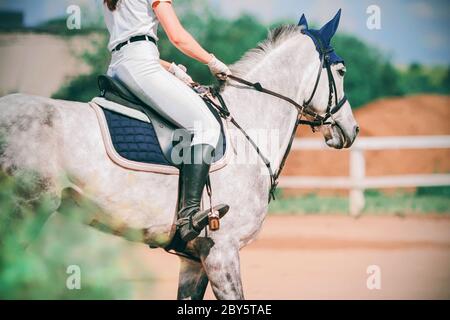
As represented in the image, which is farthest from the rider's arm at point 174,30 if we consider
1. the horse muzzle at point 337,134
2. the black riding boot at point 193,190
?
the horse muzzle at point 337,134

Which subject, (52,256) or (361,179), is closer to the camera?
(52,256)

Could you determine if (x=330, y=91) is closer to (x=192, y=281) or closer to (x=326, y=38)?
(x=326, y=38)

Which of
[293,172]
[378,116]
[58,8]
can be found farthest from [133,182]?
[378,116]

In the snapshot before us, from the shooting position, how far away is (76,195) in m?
3.63

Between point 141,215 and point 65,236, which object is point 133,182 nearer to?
point 141,215

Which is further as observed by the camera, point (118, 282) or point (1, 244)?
point (118, 282)

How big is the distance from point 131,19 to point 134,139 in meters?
0.70

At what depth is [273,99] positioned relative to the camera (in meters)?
4.44

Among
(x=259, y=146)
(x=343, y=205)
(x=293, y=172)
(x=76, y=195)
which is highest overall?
(x=293, y=172)

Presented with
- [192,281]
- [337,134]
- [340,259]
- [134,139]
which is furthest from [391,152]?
[134,139]

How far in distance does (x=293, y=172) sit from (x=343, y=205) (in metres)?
5.14

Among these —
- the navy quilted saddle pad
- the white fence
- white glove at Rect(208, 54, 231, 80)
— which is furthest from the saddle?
the white fence

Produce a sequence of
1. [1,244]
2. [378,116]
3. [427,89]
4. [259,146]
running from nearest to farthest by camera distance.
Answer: [1,244] → [259,146] → [378,116] → [427,89]

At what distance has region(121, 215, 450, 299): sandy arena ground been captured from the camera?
6.53 meters
